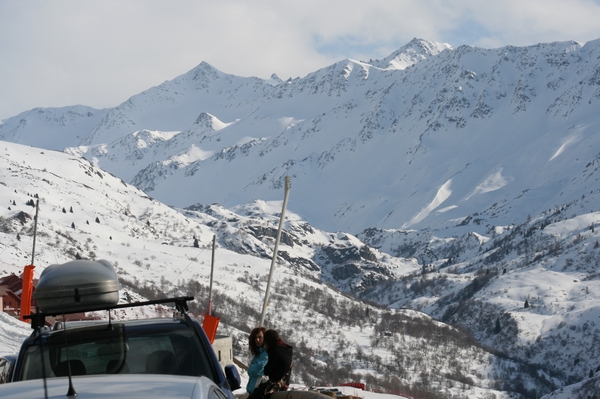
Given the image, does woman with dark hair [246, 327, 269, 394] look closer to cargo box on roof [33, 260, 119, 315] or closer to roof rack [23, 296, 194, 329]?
roof rack [23, 296, 194, 329]

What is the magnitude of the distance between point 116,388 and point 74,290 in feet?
11.5

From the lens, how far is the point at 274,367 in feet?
42.7

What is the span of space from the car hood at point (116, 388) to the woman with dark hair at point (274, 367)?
652 cm

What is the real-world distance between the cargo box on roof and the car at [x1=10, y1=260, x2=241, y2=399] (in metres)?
0.01

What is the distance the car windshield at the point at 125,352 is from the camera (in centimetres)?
853

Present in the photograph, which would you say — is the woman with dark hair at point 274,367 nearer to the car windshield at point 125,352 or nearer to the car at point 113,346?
the car at point 113,346

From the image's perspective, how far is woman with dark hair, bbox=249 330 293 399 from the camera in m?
13.0

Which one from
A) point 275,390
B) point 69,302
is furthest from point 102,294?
point 275,390

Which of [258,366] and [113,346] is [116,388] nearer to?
[113,346]

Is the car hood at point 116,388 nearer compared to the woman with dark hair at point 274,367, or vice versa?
the car hood at point 116,388

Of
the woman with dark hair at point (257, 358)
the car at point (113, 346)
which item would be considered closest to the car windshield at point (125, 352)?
the car at point (113, 346)

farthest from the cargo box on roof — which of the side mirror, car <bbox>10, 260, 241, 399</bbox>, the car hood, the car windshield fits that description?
the car hood

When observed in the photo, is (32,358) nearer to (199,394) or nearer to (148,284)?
(199,394)

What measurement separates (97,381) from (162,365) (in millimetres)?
2366
